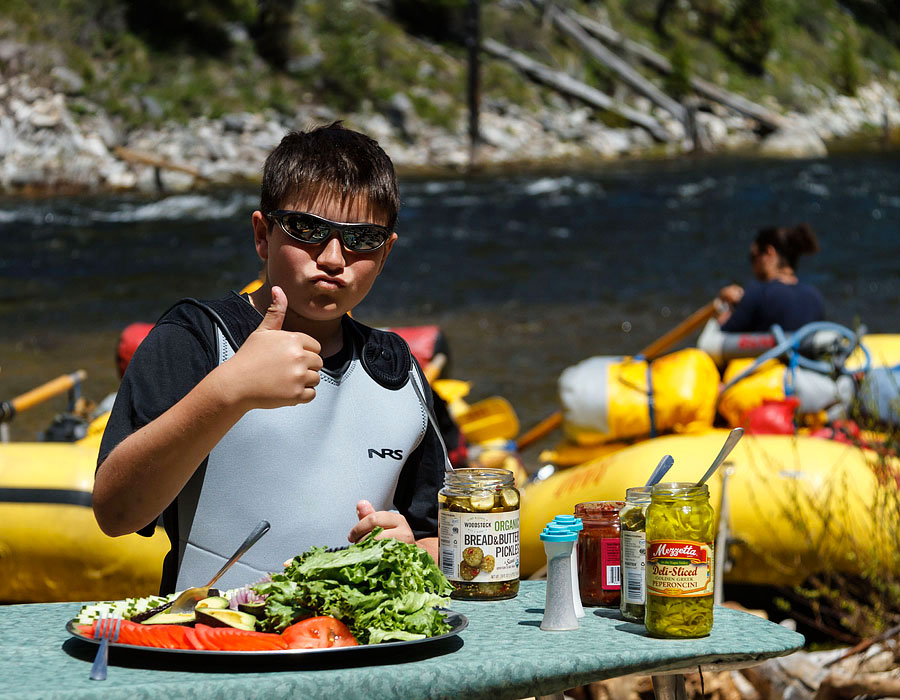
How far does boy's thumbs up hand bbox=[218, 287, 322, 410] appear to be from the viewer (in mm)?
1608

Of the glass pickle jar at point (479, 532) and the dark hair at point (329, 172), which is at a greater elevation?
the dark hair at point (329, 172)

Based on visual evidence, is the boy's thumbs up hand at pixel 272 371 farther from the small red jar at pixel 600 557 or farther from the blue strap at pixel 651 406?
the blue strap at pixel 651 406

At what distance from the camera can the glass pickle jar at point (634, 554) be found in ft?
5.74

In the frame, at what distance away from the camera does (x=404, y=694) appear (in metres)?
1.51

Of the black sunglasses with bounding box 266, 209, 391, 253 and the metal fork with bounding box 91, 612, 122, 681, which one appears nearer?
the metal fork with bounding box 91, 612, 122, 681

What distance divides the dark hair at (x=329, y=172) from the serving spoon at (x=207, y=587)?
522 mm

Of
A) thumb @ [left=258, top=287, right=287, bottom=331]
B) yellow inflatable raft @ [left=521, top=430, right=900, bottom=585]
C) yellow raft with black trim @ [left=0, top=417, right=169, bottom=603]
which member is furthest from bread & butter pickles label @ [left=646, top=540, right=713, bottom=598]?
yellow raft with black trim @ [left=0, top=417, right=169, bottom=603]

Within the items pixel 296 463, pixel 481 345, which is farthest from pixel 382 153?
pixel 481 345

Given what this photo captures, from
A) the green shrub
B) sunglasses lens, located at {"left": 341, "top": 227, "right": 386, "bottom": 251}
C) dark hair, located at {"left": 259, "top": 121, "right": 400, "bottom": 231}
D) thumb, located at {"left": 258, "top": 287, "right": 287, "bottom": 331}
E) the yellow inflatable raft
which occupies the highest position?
the green shrub

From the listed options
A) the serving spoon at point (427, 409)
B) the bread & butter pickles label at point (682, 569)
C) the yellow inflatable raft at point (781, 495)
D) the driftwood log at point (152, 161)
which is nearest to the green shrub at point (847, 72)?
the driftwood log at point (152, 161)

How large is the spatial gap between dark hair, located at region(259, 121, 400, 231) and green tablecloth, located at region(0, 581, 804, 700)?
0.71 m

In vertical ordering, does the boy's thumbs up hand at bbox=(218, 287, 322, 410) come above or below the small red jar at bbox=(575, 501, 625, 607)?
above

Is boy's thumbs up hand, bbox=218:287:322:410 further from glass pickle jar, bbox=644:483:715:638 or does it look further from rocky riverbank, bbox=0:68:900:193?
rocky riverbank, bbox=0:68:900:193

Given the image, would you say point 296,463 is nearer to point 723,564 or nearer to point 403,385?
point 403,385
